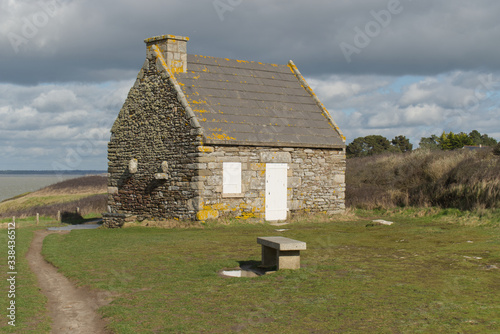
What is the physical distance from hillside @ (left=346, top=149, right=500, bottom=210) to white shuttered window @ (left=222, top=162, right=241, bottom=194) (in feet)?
25.8

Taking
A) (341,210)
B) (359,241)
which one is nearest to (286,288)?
(359,241)

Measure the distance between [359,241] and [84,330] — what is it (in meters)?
9.47

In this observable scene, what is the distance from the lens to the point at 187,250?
1419 cm

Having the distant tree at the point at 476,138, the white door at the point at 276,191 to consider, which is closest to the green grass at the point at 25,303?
the white door at the point at 276,191

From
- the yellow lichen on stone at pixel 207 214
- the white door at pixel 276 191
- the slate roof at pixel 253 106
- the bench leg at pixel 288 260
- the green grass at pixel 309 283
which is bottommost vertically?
the green grass at pixel 309 283

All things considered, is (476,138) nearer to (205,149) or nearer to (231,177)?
(231,177)

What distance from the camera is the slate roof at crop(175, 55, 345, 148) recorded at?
68.8 feet

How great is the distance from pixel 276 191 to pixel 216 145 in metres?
3.21

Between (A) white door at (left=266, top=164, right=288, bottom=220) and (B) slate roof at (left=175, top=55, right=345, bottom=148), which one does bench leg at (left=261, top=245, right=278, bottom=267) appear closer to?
(B) slate roof at (left=175, top=55, right=345, bottom=148)

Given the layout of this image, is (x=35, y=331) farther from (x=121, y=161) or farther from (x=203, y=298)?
(x=121, y=161)

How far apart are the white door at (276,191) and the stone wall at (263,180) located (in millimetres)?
202

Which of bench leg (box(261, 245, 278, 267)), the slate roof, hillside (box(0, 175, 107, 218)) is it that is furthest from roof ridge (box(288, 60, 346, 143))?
hillside (box(0, 175, 107, 218))

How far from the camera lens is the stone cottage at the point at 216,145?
20.4m

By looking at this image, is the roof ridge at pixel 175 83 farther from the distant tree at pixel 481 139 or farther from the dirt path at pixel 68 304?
the distant tree at pixel 481 139
